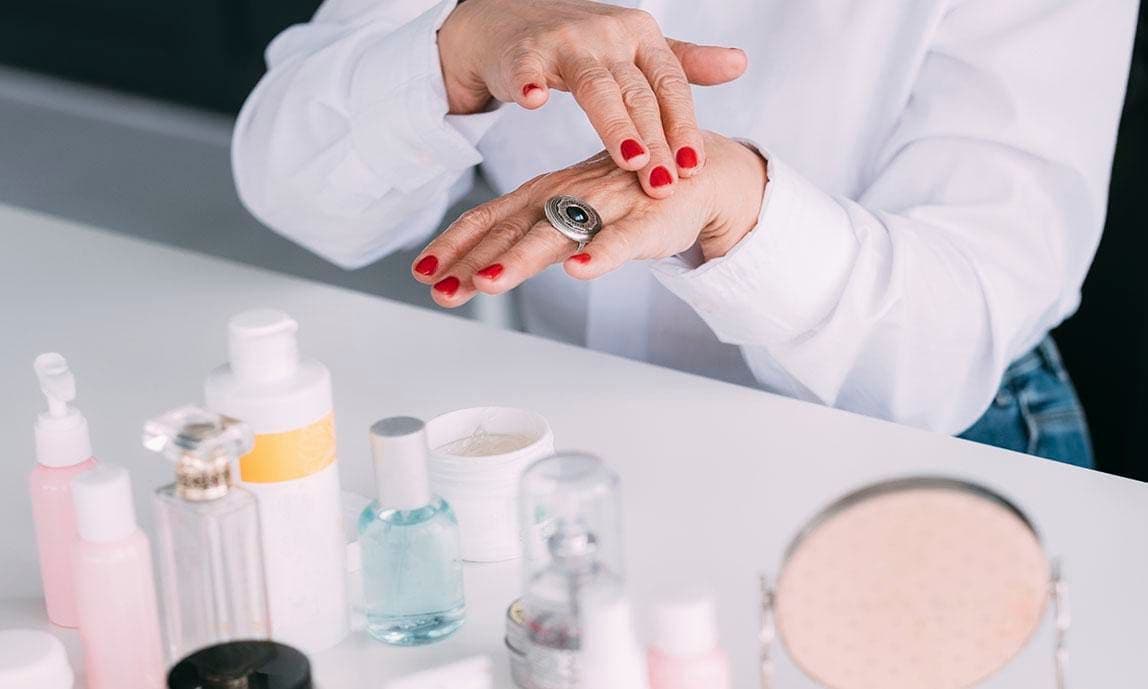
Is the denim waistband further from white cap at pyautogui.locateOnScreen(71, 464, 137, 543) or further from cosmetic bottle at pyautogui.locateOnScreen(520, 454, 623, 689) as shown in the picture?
white cap at pyautogui.locateOnScreen(71, 464, 137, 543)

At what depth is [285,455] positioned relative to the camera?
68 centimetres

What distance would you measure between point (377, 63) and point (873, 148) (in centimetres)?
40

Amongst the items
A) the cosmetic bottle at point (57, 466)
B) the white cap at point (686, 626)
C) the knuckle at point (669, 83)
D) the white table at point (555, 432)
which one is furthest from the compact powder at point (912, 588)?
the knuckle at point (669, 83)

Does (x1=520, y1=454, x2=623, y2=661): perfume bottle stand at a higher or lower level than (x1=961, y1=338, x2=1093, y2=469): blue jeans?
higher

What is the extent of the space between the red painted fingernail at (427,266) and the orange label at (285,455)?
0.21 meters

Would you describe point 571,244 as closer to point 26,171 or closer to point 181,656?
point 181,656

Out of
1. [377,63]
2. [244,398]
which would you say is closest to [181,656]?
[244,398]

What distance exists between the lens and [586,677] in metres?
0.59

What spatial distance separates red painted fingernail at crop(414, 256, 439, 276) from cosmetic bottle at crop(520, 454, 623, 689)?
0.26 metres

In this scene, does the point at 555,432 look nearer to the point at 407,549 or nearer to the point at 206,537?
the point at 407,549

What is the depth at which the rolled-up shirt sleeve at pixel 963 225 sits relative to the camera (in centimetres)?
104

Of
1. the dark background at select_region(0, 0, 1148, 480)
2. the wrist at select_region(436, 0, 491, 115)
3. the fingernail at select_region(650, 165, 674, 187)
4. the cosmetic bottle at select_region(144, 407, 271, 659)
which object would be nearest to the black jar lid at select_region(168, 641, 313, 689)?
the cosmetic bottle at select_region(144, 407, 271, 659)

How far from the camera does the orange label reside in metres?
0.67

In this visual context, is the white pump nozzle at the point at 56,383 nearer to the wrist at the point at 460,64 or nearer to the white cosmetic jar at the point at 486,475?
the white cosmetic jar at the point at 486,475
